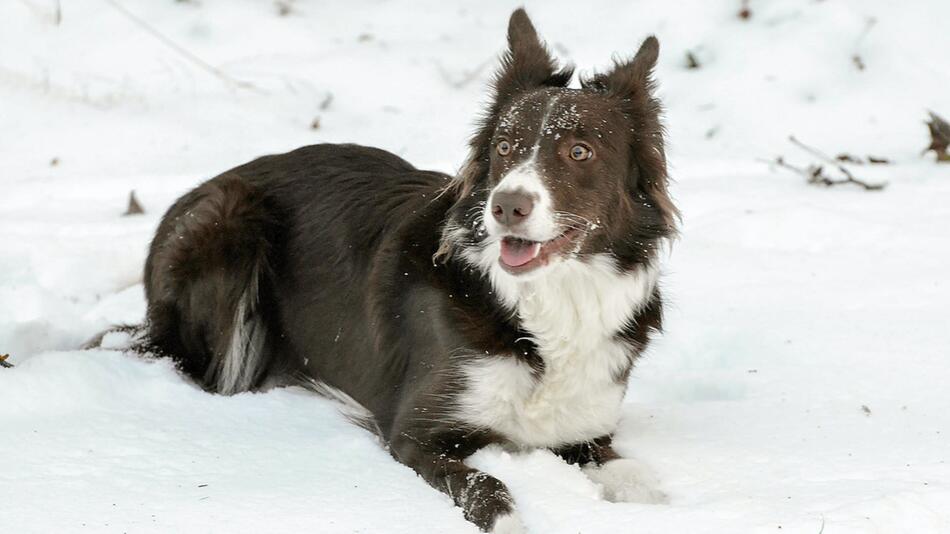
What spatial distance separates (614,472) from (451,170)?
3556 millimetres

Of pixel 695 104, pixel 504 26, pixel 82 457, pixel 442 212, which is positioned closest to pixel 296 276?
pixel 442 212

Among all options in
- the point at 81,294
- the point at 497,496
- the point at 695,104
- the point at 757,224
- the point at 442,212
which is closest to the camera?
the point at 497,496

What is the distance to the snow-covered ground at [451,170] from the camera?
376 centimetres

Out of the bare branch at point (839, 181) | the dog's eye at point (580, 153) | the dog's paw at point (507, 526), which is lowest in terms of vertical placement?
the dog's paw at point (507, 526)

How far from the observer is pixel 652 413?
15.7ft

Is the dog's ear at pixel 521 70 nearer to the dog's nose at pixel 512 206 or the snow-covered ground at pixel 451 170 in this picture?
the dog's nose at pixel 512 206

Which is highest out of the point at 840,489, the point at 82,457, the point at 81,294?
the point at 840,489

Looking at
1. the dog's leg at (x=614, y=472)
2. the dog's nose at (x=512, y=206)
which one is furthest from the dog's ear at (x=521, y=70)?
the dog's leg at (x=614, y=472)

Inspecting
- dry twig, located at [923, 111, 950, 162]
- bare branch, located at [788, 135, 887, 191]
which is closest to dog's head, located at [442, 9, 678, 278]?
bare branch, located at [788, 135, 887, 191]

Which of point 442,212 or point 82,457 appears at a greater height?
point 442,212

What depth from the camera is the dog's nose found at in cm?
375

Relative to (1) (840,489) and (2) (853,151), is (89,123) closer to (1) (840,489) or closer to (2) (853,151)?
(2) (853,151)

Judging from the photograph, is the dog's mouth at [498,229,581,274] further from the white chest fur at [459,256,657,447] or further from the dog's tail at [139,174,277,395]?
the dog's tail at [139,174,277,395]

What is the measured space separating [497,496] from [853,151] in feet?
16.3
